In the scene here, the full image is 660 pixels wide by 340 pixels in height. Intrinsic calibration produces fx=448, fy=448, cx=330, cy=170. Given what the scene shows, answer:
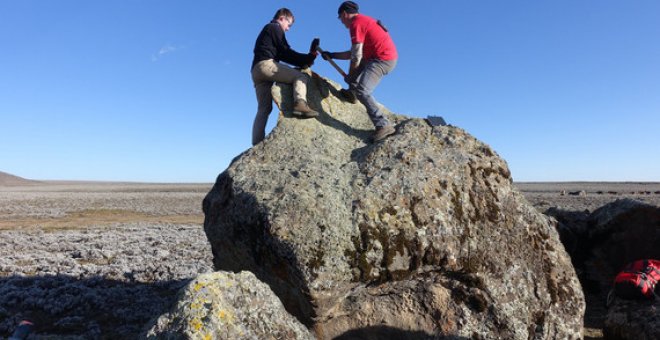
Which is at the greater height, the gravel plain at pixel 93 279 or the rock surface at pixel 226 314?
the rock surface at pixel 226 314

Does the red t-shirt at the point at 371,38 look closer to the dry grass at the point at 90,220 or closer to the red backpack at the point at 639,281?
the red backpack at the point at 639,281

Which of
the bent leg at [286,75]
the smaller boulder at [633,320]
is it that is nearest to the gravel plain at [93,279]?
the bent leg at [286,75]

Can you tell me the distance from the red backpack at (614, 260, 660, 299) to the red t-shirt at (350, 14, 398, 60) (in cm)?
704

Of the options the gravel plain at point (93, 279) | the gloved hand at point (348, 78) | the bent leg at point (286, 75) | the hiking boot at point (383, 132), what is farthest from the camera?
the gravel plain at point (93, 279)

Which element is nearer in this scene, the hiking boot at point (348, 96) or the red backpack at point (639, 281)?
the red backpack at point (639, 281)

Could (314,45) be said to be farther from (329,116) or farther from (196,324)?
(196,324)

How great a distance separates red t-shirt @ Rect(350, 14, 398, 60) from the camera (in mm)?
9117

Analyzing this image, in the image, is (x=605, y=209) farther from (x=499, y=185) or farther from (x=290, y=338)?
(x=290, y=338)

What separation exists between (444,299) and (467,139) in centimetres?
307

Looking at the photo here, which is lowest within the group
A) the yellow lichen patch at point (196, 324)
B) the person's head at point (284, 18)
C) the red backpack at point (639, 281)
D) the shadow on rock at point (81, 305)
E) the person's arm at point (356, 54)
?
the shadow on rock at point (81, 305)

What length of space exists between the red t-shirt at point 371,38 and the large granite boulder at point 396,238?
1759mm

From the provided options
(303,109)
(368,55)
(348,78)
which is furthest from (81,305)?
(368,55)

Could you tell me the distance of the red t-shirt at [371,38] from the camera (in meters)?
9.12

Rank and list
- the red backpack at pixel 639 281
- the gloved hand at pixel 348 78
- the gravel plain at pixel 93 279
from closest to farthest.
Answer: the red backpack at pixel 639 281, the gloved hand at pixel 348 78, the gravel plain at pixel 93 279
